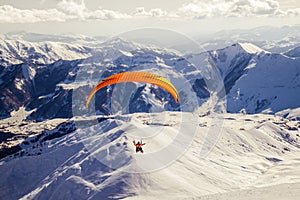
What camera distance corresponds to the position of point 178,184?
100 metres

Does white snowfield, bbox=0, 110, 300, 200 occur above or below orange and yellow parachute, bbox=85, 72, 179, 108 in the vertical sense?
below

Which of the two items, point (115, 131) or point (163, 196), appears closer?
point (163, 196)

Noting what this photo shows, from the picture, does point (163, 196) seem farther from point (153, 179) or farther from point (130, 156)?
point (130, 156)

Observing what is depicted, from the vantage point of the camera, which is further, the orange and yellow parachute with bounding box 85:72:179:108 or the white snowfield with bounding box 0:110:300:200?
the white snowfield with bounding box 0:110:300:200

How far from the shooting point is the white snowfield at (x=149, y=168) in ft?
320

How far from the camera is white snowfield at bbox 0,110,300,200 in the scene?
97.5 metres

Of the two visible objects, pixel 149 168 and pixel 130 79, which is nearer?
pixel 130 79

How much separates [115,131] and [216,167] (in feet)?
129

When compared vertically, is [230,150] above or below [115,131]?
below

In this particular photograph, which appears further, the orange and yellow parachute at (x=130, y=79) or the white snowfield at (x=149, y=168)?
the white snowfield at (x=149, y=168)

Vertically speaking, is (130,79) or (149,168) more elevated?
(130,79)

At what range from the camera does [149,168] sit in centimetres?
10706

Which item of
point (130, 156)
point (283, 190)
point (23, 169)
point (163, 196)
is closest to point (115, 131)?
point (130, 156)

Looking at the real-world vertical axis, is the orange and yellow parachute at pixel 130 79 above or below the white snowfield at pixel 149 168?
above
